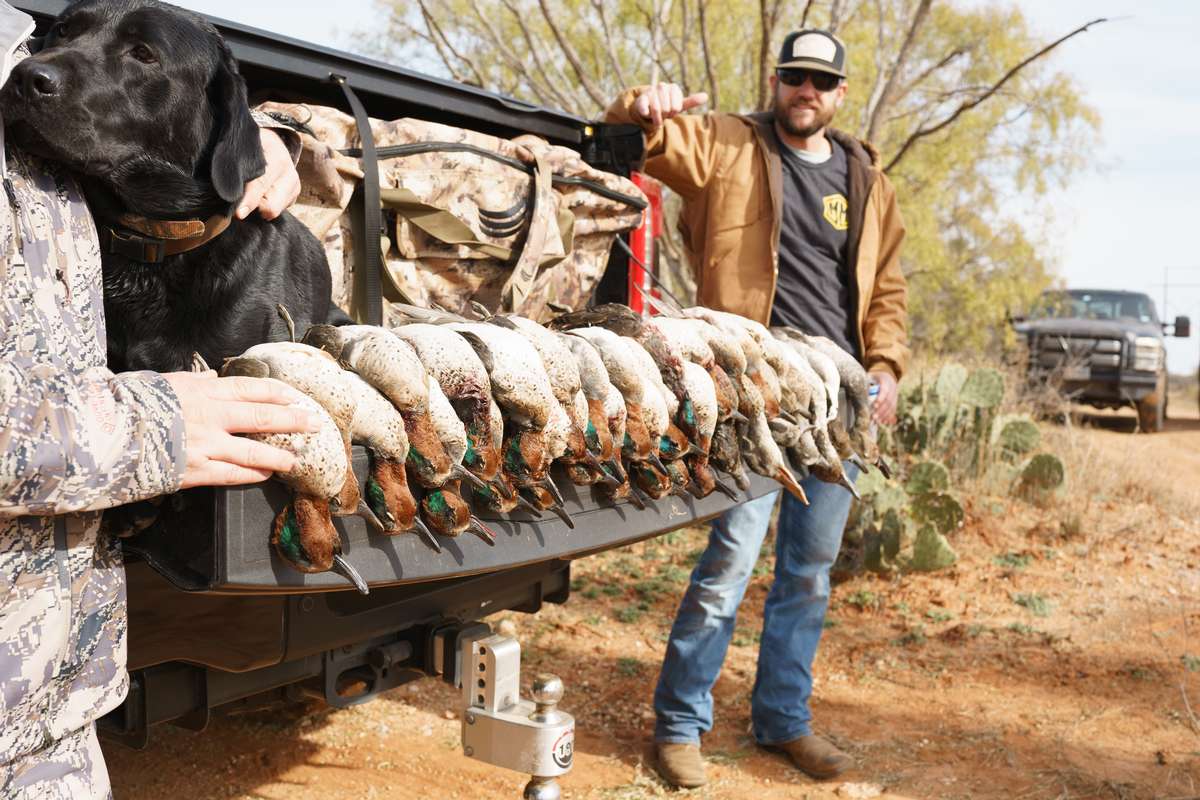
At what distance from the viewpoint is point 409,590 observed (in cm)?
243

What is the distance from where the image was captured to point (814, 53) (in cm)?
389

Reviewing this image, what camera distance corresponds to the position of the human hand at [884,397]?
153 inches

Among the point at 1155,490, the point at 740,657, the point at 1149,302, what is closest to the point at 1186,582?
the point at 1155,490

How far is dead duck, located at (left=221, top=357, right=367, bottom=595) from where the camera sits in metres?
1.57

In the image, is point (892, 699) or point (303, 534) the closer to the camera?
point (303, 534)

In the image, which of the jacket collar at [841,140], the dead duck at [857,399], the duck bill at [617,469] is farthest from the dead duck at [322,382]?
the jacket collar at [841,140]

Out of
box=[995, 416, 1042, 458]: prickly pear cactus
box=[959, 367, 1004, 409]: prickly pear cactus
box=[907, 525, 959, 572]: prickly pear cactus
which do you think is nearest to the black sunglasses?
box=[907, 525, 959, 572]: prickly pear cactus

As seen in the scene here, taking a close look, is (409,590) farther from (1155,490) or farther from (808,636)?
(1155,490)

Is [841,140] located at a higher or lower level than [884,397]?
higher

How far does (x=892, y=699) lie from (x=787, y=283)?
1955 mm

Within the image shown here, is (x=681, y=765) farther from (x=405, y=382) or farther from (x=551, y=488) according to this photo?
(x=405, y=382)

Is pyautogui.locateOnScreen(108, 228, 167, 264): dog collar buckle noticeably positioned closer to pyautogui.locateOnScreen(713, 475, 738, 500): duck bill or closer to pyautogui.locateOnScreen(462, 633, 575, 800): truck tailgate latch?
pyautogui.locateOnScreen(462, 633, 575, 800): truck tailgate latch

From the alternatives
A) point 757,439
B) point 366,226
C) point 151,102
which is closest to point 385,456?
point 151,102

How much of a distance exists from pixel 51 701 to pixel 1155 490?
29.2 feet
